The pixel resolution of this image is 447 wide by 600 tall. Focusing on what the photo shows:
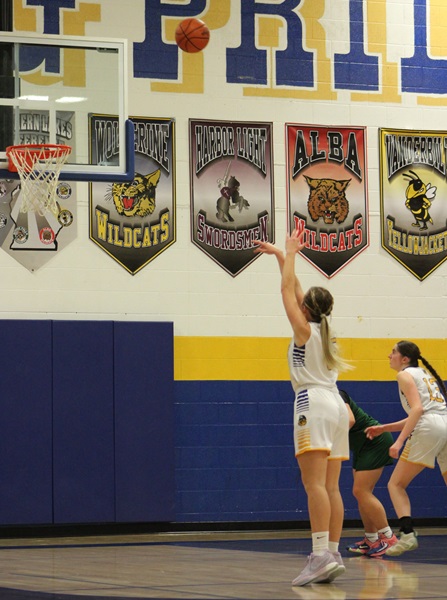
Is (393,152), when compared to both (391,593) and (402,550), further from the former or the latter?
(391,593)

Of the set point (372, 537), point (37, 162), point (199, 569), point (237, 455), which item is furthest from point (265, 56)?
point (199, 569)

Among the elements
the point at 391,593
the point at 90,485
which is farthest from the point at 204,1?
the point at 391,593

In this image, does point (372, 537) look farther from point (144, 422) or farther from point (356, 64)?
point (356, 64)

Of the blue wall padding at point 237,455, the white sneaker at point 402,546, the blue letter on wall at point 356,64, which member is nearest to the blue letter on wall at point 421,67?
the blue letter on wall at point 356,64

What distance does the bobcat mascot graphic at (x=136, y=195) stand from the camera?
12555 millimetres

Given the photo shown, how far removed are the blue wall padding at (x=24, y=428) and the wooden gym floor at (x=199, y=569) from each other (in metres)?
0.43

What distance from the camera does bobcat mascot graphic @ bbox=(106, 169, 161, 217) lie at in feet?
41.2

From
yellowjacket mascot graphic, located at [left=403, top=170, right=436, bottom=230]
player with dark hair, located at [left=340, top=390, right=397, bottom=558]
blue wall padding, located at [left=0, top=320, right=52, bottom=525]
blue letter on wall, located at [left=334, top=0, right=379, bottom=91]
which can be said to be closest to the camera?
player with dark hair, located at [left=340, top=390, right=397, bottom=558]

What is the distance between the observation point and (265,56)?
514 inches

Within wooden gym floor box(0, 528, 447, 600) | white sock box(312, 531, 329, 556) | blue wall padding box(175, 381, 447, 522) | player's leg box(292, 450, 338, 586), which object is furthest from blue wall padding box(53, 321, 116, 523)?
white sock box(312, 531, 329, 556)

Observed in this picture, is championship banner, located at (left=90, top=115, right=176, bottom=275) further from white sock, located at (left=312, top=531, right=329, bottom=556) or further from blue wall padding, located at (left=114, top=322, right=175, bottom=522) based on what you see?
white sock, located at (left=312, top=531, right=329, bottom=556)

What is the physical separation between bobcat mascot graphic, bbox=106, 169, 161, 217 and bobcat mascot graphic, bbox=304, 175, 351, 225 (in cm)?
188

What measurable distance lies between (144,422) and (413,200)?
425 centimetres

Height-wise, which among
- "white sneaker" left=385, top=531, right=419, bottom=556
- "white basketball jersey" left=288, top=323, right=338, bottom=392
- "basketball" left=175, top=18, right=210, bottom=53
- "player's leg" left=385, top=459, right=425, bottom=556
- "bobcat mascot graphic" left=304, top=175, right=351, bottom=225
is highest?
"basketball" left=175, top=18, right=210, bottom=53
